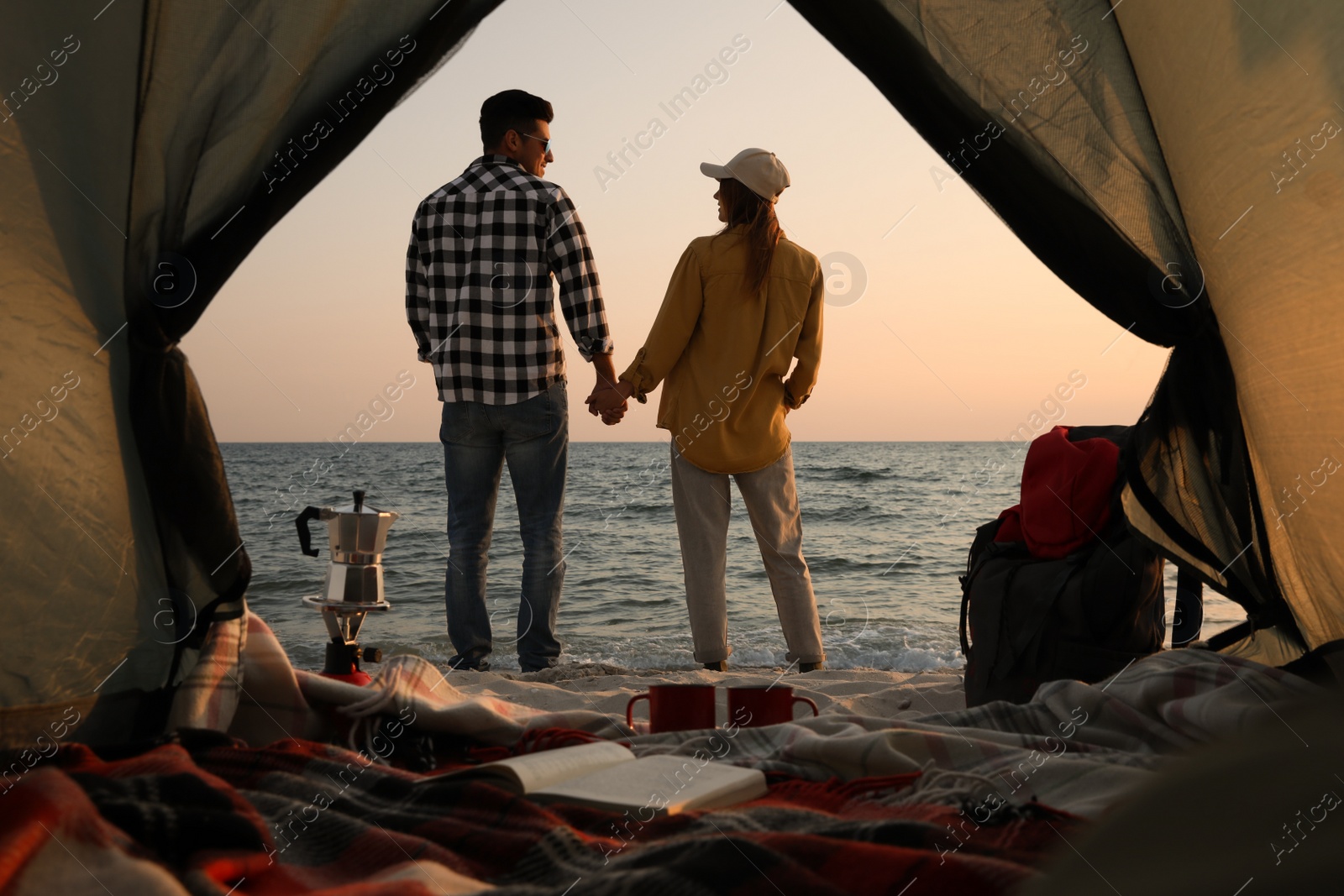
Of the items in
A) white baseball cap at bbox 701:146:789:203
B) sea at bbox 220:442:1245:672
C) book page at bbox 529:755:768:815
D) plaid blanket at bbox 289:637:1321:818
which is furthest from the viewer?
sea at bbox 220:442:1245:672

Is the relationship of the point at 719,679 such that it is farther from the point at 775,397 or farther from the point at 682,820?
the point at 682,820

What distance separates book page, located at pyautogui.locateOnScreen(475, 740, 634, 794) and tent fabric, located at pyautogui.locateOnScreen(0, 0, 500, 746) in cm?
91

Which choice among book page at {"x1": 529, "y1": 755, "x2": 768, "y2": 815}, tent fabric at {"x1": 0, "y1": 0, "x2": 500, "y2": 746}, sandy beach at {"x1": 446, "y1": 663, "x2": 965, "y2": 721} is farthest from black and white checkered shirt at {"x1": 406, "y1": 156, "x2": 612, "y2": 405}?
book page at {"x1": 529, "y1": 755, "x2": 768, "y2": 815}

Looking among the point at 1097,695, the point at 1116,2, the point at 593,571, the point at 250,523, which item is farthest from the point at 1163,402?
the point at 250,523

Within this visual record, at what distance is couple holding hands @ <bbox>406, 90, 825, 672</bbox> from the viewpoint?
355cm

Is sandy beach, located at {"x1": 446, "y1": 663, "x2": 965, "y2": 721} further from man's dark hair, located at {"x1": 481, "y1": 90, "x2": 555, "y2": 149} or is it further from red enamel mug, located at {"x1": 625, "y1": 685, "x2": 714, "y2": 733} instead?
man's dark hair, located at {"x1": 481, "y1": 90, "x2": 555, "y2": 149}

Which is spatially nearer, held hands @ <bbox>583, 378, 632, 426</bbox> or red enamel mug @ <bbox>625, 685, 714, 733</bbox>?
red enamel mug @ <bbox>625, 685, 714, 733</bbox>

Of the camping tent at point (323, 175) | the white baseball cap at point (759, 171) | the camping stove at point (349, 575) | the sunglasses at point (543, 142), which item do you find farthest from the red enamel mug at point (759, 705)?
the sunglasses at point (543, 142)

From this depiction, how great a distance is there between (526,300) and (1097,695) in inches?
93.7

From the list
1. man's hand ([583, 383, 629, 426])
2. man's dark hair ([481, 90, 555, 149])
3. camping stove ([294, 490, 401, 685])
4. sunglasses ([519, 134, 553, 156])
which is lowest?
camping stove ([294, 490, 401, 685])

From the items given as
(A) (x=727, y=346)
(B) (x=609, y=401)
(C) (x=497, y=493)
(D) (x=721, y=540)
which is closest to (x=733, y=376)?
(A) (x=727, y=346)

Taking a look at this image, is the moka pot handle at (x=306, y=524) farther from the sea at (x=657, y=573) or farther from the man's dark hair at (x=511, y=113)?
the man's dark hair at (x=511, y=113)

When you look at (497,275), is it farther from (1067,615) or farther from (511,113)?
(1067,615)

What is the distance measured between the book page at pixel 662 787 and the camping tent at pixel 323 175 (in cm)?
105
